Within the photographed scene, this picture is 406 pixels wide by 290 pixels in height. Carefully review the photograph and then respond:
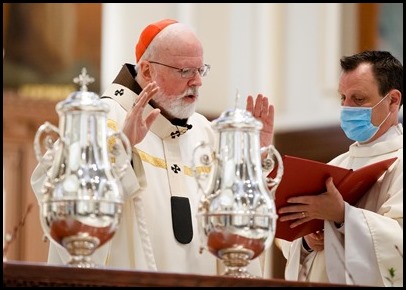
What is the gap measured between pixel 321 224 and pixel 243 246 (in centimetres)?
142

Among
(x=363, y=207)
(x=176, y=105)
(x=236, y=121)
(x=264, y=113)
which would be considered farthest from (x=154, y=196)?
(x=236, y=121)

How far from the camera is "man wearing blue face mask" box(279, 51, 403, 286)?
6117 millimetres

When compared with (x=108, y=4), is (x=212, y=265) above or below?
below

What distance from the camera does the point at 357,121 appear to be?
6477 millimetres

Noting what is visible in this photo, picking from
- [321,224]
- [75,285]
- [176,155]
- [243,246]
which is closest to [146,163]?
[176,155]

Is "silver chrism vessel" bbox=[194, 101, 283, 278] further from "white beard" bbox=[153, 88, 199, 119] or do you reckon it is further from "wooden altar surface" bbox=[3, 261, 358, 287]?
"white beard" bbox=[153, 88, 199, 119]

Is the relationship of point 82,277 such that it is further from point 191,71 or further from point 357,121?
point 357,121

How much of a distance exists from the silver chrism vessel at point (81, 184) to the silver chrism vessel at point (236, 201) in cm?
35

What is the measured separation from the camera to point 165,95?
660cm

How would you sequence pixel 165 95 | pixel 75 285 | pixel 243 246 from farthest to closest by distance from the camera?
pixel 165 95
pixel 243 246
pixel 75 285

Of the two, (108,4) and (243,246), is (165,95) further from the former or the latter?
(108,4)

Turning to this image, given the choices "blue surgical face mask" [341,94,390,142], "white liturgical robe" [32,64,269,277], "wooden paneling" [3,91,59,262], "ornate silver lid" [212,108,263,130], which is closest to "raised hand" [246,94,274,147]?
"white liturgical robe" [32,64,269,277]

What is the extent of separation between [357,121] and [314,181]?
55 centimetres

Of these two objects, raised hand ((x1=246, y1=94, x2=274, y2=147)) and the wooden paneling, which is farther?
the wooden paneling
